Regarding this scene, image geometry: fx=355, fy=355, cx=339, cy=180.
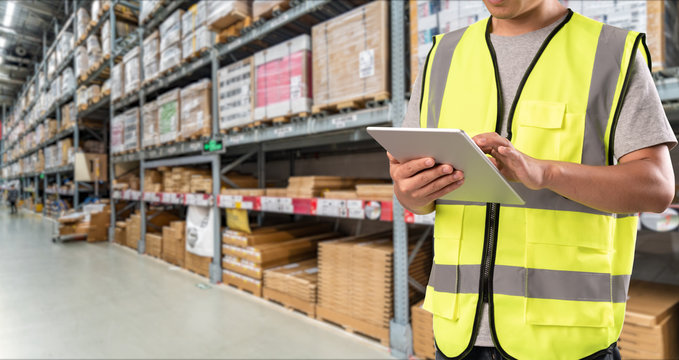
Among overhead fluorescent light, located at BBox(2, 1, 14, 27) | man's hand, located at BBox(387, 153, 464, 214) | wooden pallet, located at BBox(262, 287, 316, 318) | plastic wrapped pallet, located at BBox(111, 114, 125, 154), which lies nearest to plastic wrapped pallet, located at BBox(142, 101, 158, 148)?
plastic wrapped pallet, located at BBox(111, 114, 125, 154)

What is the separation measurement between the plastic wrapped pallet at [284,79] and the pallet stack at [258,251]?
4.97 ft

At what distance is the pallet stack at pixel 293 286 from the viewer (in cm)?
354

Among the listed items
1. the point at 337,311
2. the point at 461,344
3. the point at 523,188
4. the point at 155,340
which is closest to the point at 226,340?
the point at 155,340

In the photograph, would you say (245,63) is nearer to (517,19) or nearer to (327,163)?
(327,163)

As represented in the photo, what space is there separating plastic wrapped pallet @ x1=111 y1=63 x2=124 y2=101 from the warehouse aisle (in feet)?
11.7

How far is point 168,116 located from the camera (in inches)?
→ 219

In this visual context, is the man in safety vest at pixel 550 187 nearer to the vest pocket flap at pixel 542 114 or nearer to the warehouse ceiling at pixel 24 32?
the vest pocket flap at pixel 542 114

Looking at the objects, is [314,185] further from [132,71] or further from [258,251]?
[132,71]

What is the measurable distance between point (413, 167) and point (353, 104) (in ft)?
7.70

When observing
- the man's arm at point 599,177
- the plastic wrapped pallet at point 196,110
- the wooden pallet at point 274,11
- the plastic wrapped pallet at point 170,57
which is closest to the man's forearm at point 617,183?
the man's arm at point 599,177

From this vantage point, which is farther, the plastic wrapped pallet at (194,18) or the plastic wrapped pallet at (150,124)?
the plastic wrapped pallet at (150,124)

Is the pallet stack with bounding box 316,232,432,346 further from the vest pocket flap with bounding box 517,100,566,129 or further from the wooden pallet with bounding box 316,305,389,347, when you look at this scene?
the vest pocket flap with bounding box 517,100,566,129

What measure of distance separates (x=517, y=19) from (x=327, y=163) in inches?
181

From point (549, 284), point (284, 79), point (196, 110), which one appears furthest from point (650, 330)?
point (196, 110)
